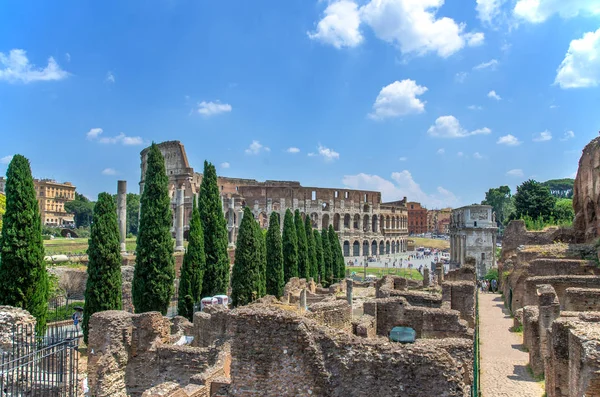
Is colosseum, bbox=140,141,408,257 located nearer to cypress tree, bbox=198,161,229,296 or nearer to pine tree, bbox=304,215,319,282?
pine tree, bbox=304,215,319,282

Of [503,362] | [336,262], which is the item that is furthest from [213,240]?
[336,262]

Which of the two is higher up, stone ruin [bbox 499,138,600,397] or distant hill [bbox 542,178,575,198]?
distant hill [bbox 542,178,575,198]

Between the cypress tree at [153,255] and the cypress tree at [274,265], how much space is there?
379 inches

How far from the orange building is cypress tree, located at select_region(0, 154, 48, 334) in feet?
395

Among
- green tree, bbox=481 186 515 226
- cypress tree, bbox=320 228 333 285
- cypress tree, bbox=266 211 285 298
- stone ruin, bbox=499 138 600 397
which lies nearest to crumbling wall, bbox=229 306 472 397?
stone ruin, bbox=499 138 600 397

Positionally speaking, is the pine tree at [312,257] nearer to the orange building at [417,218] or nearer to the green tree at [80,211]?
the green tree at [80,211]

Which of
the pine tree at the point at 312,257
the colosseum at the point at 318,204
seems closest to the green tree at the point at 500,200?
the colosseum at the point at 318,204

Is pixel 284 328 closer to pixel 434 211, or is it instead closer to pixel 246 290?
pixel 246 290

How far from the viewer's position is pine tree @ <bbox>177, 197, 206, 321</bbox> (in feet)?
63.0

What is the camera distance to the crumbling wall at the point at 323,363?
259 inches

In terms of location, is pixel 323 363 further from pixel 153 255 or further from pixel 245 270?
pixel 245 270

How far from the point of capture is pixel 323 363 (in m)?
7.11

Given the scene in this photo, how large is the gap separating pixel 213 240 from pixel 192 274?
254 centimetres

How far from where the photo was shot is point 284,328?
24.1 feet
